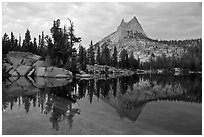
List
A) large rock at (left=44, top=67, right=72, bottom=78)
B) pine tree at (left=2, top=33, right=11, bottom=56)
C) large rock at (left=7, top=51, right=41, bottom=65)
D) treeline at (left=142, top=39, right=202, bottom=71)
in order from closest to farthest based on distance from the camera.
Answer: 1. large rock at (left=44, top=67, right=72, bottom=78)
2. large rock at (left=7, top=51, right=41, bottom=65)
3. pine tree at (left=2, top=33, right=11, bottom=56)
4. treeline at (left=142, top=39, right=202, bottom=71)

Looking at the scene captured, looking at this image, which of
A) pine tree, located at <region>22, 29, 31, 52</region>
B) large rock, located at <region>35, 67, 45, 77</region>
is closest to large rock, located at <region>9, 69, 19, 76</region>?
large rock, located at <region>35, 67, 45, 77</region>

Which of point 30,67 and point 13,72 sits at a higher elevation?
point 30,67

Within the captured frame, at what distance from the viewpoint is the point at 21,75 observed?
5006cm

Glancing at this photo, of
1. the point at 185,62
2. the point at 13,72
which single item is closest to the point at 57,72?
the point at 13,72

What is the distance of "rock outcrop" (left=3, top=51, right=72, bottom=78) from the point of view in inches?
1930

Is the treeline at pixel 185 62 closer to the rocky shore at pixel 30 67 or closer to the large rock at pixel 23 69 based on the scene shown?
the rocky shore at pixel 30 67

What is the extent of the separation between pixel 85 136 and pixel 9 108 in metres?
7.68

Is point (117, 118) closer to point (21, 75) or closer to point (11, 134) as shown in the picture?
point (11, 134)

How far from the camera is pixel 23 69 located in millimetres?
51344

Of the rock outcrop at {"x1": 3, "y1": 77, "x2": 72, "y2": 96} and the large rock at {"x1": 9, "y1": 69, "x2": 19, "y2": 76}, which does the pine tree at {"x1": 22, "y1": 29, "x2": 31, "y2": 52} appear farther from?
the rock outcrop at {"x1": 3, "y1": 77, "x2": 72, "y2": 96}

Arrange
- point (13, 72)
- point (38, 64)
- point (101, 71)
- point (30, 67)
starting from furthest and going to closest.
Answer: point (101, 71), point (38, 64), point (30, 67), point (13, 72)

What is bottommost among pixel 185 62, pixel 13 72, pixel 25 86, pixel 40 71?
pixel 25 86

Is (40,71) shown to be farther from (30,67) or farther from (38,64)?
(38,64)

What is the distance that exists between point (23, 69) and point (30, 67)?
66.5 inches
